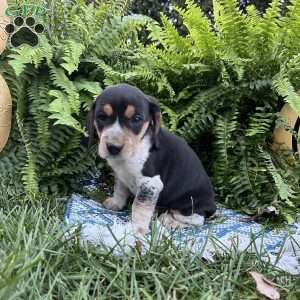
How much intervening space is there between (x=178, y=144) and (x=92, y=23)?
172cm

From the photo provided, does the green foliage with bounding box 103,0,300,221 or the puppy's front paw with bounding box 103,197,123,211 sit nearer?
the puppy's front paw with bounding box 103,197,123,211

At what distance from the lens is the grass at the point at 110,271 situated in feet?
8.99

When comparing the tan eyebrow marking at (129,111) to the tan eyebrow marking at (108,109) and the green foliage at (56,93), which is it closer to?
the tan eyebrow marking at (108,109)

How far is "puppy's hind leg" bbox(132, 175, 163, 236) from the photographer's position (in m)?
3.97

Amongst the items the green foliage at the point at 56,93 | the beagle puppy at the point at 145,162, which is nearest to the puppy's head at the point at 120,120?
the beagle puppy at the point at 145,162

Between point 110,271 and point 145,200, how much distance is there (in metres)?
1.03

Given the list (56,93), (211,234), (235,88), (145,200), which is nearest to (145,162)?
(145,200)

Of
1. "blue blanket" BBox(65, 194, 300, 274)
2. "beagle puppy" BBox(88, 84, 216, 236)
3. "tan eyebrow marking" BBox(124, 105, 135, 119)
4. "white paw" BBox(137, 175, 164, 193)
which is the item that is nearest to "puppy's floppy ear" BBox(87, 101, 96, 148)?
"beagle puppy" BBox(88, 84, 216, 236)

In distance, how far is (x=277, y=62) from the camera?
5.18 metres

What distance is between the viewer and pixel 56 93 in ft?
15.0

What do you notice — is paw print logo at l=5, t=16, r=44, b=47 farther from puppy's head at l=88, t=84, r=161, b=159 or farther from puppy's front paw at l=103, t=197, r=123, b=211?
puppy's front paw at l=103, t=197, r=123, b=211

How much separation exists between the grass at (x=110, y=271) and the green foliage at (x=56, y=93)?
51.4 inches

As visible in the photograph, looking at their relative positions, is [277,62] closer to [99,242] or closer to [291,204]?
[291,204]

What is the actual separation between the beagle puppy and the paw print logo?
48.1 inches
